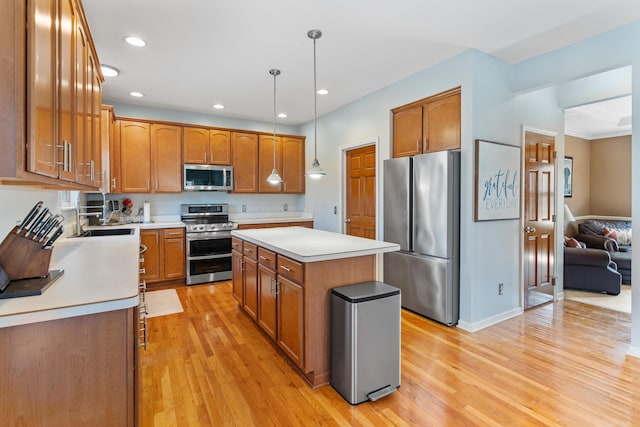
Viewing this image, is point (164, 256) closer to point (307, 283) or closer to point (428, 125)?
point (307, 283)

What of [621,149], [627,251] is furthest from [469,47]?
[621,149]

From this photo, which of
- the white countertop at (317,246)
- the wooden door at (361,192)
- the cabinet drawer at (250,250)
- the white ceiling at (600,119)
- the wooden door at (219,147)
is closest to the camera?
the white countertop at (317,246)

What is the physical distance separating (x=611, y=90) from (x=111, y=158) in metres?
6.09

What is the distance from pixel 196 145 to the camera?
507cm

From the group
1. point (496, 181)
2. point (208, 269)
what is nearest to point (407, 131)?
point (496, 181)

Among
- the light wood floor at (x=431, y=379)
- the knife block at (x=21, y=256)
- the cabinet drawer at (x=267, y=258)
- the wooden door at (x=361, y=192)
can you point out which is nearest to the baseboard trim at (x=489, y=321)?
the light wood floor at (x=431, y=379)

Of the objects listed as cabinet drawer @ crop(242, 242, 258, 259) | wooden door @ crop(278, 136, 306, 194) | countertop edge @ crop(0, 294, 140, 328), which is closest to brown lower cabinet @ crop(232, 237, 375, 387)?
cabinet drawer @ crop(242, 242, 258, 259)

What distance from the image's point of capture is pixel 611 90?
11.5ft

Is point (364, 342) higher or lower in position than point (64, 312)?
lower

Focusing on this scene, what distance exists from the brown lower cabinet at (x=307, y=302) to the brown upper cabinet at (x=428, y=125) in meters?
1.72

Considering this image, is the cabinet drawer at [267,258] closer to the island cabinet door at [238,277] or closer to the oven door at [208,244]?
the island cabinet door at [238,277]

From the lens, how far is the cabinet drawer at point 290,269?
2.19 meters

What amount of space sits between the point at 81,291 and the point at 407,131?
3.42 meters

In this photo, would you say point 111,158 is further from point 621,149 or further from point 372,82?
point 621,149
